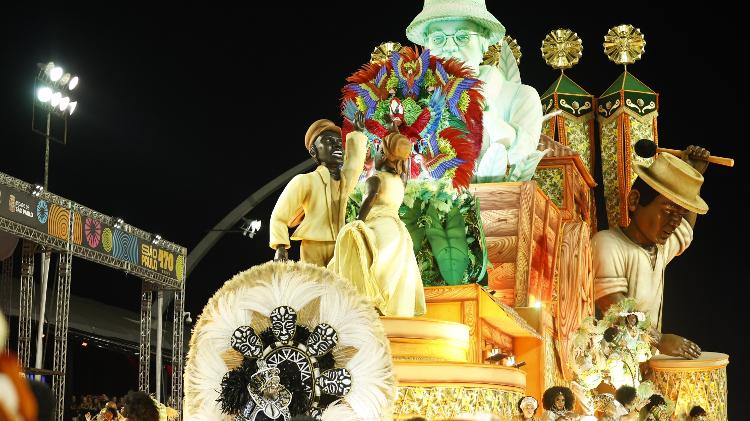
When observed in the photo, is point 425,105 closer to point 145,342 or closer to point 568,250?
point 568,250

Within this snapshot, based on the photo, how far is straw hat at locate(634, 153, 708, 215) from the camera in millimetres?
12398

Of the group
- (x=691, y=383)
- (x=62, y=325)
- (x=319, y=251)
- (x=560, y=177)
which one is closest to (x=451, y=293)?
(x=319, y=251)

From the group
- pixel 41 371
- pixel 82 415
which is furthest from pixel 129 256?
pixel 41 371

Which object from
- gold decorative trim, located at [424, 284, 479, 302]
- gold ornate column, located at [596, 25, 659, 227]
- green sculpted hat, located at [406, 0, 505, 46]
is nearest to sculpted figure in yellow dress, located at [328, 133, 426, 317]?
gold decorative trim, located at [424, 284, 479, 302]

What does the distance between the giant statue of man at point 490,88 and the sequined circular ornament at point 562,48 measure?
6.72 ft

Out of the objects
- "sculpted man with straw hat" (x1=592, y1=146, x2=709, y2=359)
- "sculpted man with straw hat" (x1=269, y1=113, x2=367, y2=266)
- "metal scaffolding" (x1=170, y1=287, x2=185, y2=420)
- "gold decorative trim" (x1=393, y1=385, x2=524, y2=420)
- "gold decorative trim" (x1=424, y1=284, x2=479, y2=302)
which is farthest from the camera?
"metal scaffolding" (x1=170, y1=287, x2=185, y2=420)

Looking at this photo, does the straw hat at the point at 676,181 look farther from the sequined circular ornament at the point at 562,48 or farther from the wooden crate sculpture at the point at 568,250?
the sequined circular ornament at the point at 562,48

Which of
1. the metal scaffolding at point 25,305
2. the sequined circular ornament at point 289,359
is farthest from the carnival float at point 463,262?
the metal scaffolding at point 25,305

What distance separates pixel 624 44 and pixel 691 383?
4711 millimetres

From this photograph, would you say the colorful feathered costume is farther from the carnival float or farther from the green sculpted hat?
the green sculpted hat

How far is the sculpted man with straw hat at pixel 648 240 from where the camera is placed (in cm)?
1259

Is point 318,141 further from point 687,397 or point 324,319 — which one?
point 687,397

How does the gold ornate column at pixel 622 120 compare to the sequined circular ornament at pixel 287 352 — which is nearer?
the sequined circular ornament at pixel 287 352

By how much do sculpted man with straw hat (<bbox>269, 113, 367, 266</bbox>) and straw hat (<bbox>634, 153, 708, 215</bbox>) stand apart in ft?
17.5
